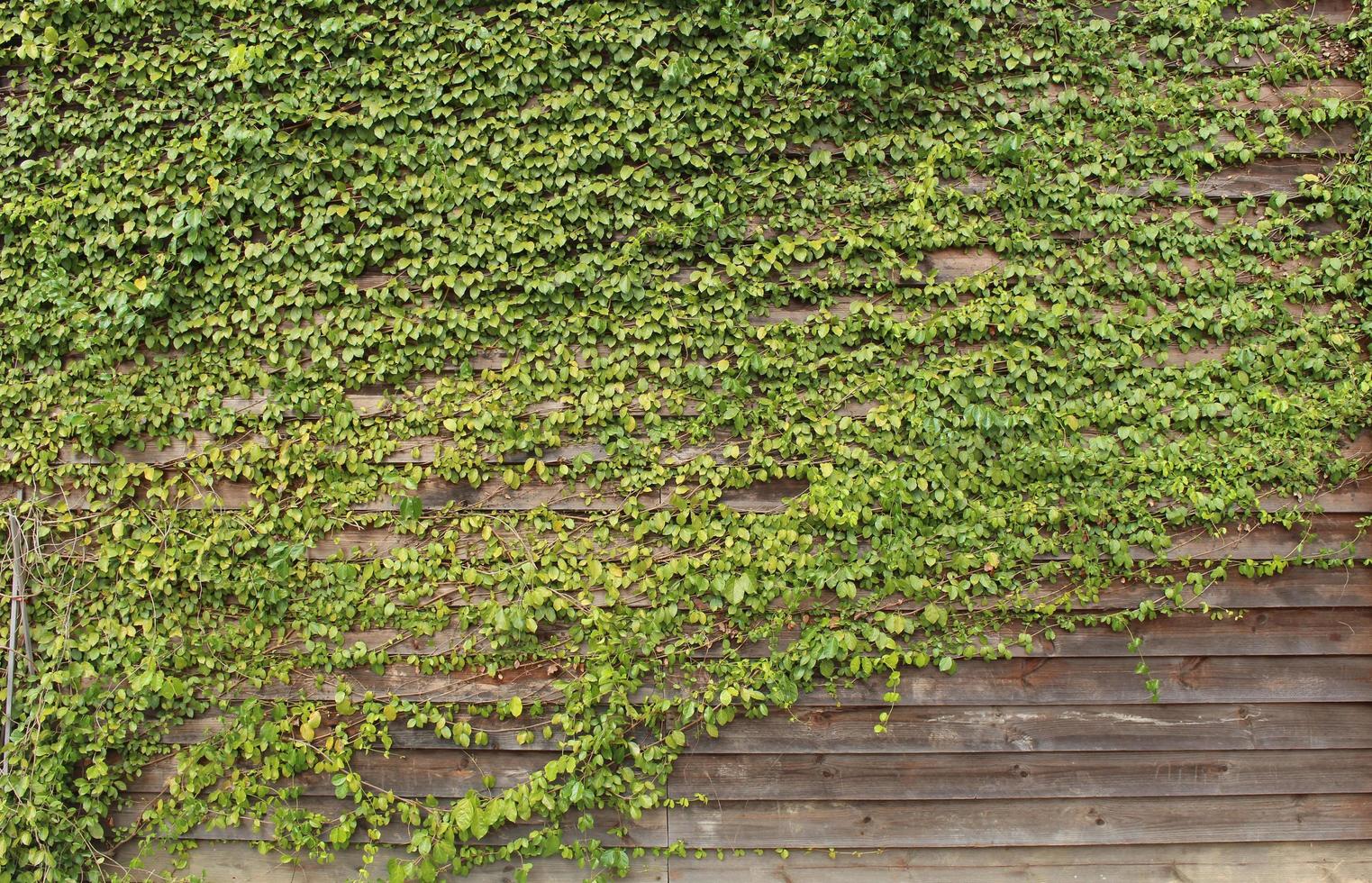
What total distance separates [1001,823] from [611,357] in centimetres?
241

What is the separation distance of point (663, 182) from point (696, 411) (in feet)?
3.02

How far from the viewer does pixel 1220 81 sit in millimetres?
3340

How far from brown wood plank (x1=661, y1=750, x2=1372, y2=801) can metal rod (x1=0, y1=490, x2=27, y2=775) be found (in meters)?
1.40

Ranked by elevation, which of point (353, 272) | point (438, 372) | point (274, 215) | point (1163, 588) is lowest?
point (1163, 588)

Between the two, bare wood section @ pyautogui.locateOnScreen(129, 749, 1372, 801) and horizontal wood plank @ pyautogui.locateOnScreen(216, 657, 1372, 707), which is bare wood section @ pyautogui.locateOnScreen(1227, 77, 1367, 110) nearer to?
horizontal wood plank @ pyautogui.locateOnScreen(216, 657, 1372, 707)

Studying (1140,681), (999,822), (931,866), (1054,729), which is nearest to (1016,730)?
(1054,729)

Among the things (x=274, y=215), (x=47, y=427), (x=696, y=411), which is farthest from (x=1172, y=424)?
(x=47, y=427)

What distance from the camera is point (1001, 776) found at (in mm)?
3289

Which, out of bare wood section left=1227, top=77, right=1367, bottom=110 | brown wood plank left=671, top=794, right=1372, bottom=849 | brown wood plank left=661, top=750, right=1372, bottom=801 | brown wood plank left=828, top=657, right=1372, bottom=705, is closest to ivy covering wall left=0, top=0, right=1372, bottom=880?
bare wood section left=1227, top=77, right=1367, bottom=110

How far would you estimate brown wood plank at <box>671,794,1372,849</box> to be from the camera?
328cm

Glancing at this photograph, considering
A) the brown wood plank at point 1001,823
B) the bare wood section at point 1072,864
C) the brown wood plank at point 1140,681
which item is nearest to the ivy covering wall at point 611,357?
the brown wood plank at point 1140,681

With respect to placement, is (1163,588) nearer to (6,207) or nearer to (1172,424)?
(1172,424)

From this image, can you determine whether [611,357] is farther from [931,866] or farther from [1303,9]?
[1303,9]

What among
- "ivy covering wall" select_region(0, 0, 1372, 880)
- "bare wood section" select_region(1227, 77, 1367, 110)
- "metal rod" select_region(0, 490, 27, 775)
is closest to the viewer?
"metal rod" select_region(0, 490, 27, 775)
